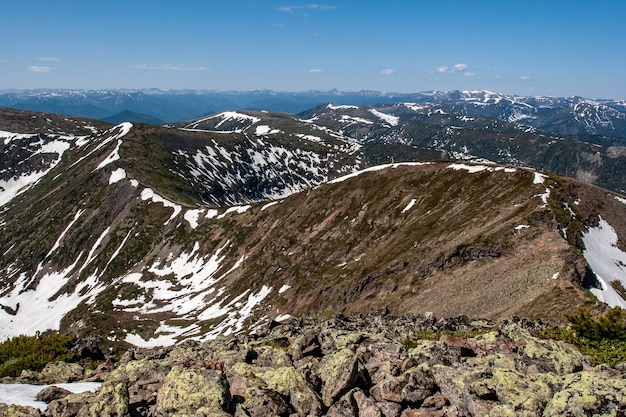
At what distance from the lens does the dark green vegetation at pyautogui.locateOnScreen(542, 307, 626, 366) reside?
67.5ft

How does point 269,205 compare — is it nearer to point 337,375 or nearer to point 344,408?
point 337,375

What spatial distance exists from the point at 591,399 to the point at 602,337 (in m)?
10.5

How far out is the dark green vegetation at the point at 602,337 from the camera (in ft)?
67.5

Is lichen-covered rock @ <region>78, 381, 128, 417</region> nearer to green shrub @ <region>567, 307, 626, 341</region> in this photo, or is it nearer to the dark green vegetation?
the dark green vegetation

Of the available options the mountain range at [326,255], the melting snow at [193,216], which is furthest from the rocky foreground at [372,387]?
the melting snow at [193,216]

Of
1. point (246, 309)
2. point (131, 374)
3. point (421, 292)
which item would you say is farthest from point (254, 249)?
point (131, 374)

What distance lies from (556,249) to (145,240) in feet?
454

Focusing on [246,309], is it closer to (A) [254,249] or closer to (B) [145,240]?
(A) [254,249]

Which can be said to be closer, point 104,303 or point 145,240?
point 104,303

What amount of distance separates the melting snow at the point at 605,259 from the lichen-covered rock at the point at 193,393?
4951 centimetres

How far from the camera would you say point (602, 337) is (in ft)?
75.4

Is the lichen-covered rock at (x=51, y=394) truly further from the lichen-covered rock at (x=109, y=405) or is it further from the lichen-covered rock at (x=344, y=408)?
the lichen-covered rock at (x=344, y=408)

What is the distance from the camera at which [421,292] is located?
65.1 meters

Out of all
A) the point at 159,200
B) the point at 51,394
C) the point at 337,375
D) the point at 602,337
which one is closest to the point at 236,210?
the point at 159,200
